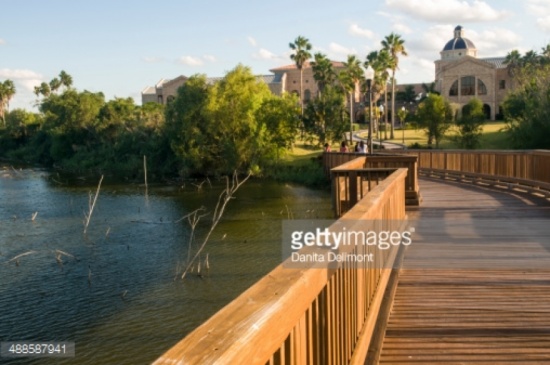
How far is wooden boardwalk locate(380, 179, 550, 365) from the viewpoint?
4652 millimetres

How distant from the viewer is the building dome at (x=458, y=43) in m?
102

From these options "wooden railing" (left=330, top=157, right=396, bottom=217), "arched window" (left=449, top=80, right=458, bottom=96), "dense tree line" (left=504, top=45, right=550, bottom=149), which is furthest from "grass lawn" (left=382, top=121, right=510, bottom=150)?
"wooden railing" (left=330, top=157, right=396, bottom=217)

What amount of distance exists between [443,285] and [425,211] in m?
5.85

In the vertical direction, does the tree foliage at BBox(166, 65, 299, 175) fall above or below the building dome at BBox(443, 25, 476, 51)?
below

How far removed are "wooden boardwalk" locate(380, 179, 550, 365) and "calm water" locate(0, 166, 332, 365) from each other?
21.5ft

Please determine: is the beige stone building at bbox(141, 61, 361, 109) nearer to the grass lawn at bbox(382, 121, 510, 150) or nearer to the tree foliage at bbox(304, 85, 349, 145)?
the grass lawn at bbox(382, 121, 510, 150)

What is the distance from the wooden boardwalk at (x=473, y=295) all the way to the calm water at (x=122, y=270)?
655cm

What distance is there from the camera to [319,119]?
50.2m

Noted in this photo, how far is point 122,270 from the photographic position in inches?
707

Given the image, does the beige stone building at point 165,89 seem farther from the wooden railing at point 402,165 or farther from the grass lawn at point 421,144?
the wooden railing at point 402,165

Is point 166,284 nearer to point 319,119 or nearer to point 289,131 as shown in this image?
point 289,131

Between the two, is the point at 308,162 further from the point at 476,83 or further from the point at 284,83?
the point at 284,83

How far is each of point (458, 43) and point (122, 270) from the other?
9551cm

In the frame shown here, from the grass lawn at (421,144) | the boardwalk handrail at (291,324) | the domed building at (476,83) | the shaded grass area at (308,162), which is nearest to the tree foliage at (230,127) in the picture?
the shaded grass area at (308,162)
